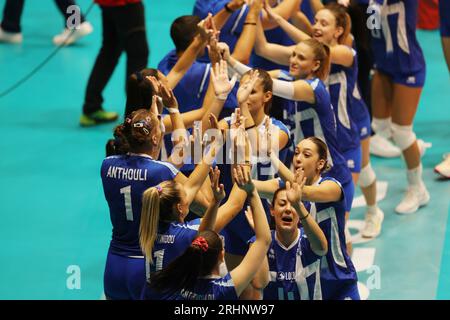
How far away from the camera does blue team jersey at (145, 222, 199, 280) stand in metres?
5.00

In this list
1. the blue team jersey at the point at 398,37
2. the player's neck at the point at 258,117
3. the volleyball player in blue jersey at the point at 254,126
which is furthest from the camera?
the blue team jersey at the point at 398,37

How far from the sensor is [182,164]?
623 cm

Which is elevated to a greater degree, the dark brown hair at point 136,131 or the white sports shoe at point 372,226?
the dark brown hair at point 136,131

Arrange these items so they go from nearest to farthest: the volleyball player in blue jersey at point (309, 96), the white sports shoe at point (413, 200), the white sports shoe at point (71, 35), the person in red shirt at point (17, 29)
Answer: the volleyball player in blue jersey at point (309, 96)
the white sports shoe at point (413, 200)
the person in red shirt at point (17, 29)
the white sports shoe at point (71, 35)

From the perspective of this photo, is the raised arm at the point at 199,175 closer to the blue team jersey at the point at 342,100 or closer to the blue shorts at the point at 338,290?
the blue shorts at the point at 338,290

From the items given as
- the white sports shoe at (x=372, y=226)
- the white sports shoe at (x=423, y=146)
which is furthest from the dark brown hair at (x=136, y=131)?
the white sports shoe at (x=423, y=146)

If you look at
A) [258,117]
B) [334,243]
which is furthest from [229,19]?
[334,243]

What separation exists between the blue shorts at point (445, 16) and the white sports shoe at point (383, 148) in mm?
1224

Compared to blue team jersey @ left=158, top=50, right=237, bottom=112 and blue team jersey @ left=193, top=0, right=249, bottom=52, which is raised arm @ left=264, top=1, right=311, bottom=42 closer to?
blue team jersey @ left=193, top=0, right=249, bottom=52

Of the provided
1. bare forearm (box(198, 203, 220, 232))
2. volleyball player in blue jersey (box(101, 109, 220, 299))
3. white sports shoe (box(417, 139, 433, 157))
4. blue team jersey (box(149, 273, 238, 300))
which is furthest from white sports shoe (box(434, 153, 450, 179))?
blue team jersey (box(149, 273, 238, 300))

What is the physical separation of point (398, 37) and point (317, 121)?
6.24 feet

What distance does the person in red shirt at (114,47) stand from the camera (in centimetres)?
933

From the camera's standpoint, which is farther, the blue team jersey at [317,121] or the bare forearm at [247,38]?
the bare forearm at [247,38]
